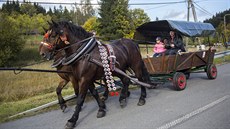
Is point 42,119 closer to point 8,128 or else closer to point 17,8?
point 8,128

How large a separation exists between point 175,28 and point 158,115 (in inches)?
149

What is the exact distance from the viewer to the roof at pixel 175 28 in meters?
8.79

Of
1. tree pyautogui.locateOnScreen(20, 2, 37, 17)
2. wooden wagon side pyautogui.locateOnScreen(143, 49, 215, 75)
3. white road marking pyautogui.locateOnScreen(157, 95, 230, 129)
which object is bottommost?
white road marking pyautogui.locateOnScreen(157, 95, 230, 129)

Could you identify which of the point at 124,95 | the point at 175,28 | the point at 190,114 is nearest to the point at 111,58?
the point at 124,95

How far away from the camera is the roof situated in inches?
346

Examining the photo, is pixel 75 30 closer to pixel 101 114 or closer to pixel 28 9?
pixel 101 114

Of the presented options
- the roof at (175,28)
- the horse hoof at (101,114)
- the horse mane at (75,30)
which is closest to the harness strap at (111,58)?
the horse mane at (75,30)

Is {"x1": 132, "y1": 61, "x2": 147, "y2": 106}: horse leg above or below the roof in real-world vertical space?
below

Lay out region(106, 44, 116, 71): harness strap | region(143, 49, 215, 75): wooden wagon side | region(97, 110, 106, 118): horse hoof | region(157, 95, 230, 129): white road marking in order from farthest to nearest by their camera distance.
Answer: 1. region(143, 49, 215, 75): wooden wagon side
2. region(106, 44, 116, 71): harness strap
3. region(97, 110, 106, 118): horse hoof
4. region(157, 95, 230, 129): white road marking

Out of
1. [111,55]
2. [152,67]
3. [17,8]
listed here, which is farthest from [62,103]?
[17,8]

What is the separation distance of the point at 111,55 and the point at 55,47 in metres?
→ 1.31

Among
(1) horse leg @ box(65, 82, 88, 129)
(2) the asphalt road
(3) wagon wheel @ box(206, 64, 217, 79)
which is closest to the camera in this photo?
(2) the asphalt road

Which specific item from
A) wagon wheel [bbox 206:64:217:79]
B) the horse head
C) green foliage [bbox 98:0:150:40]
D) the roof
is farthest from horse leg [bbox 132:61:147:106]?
green foliage [bbox 98:0:150:40]

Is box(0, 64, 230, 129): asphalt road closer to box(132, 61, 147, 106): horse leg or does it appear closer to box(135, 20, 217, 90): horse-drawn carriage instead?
box(132, 61, 147, 106): horse leg
